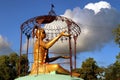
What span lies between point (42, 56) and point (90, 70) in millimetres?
26857

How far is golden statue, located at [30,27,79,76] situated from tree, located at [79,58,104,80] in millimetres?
26155

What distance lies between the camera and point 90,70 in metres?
45.0

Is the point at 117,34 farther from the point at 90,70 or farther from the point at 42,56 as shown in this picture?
the point at 90,70

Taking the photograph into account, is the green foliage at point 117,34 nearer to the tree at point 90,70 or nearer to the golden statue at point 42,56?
the golden statue at point 42,56

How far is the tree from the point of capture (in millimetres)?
44897

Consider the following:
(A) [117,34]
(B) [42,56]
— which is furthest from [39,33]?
(A) [117,34]

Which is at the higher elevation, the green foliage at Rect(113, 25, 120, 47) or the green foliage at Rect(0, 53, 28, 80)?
the green foliage at Rect(113, 25, 120, 47)

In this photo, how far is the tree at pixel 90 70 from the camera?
44.9 m

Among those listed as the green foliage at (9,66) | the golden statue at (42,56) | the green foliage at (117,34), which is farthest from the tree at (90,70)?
the golden statue at (42,56)

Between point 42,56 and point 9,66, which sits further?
point 9,66

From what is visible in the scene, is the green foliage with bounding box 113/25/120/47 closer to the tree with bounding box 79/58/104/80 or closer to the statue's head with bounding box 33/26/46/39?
→ the statue's head with bounding box 33/26/46/39

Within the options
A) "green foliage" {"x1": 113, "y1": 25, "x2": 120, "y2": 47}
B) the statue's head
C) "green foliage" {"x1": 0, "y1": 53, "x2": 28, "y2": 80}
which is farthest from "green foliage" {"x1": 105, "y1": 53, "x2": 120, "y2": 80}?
"green foliage" {"x1": 0, "y1": 53, "x2": 28, "y2": 80}

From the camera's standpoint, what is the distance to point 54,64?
17969 mm

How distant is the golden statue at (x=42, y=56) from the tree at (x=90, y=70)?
26155 millimetres
